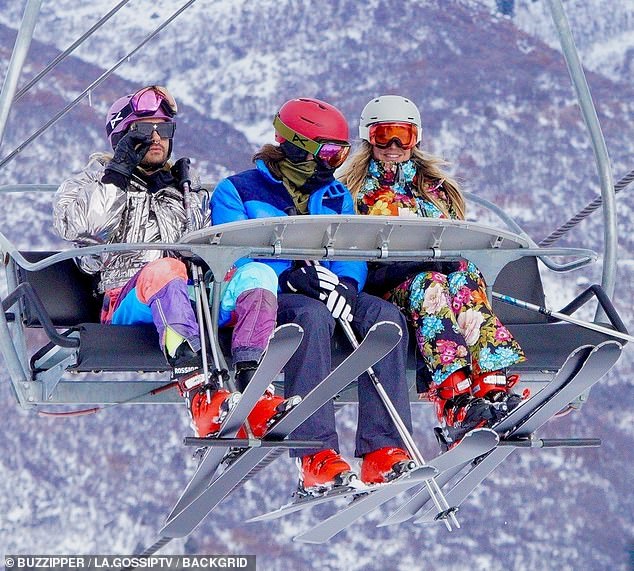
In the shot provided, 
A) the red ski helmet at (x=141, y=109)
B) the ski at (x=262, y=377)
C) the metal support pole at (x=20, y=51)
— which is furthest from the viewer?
the red ski helmet at (x=141, y=109)

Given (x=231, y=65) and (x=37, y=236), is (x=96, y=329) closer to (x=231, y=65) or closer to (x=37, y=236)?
(x=37, y=236)

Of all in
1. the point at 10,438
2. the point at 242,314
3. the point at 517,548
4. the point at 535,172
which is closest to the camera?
the point at 242,314

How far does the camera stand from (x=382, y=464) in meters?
3.68

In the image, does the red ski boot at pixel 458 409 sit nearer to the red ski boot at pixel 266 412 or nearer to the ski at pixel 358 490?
the ski at pixel 358 490

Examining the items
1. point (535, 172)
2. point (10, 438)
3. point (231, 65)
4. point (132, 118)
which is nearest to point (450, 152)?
point (535, 172)

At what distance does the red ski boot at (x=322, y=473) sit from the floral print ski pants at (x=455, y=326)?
42 centimetres

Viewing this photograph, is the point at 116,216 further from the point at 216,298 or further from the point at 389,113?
the point at 389,113

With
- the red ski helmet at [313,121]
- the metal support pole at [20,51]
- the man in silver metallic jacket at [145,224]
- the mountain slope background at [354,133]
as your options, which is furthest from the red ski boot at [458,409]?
the mountain slope background at [354,133]

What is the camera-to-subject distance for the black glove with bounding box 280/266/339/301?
12.5 feet

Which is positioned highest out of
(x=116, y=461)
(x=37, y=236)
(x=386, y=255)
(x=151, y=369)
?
(x=386, y=255)

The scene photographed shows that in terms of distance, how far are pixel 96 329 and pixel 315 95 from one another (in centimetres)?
1548

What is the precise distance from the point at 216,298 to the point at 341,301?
361 mm

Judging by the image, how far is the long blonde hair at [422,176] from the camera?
14.2 ft

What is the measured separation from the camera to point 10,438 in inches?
631
